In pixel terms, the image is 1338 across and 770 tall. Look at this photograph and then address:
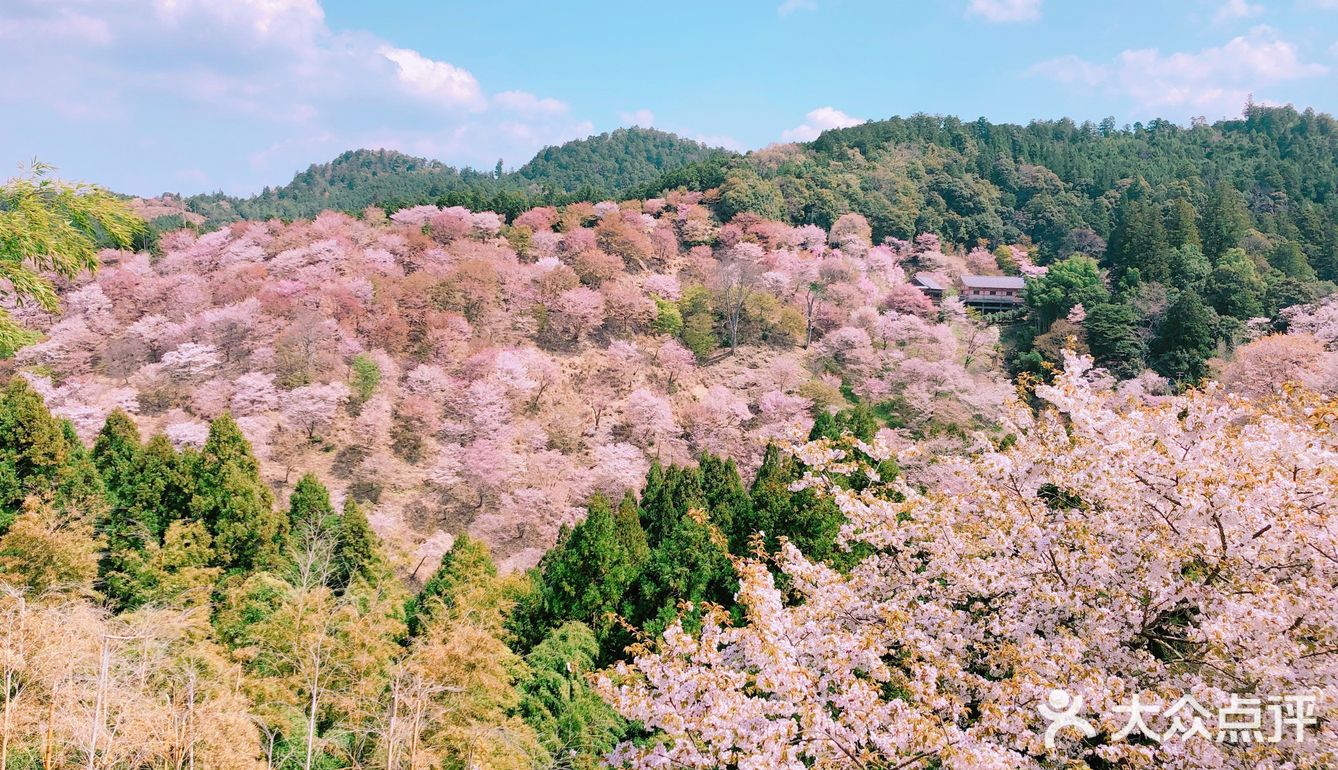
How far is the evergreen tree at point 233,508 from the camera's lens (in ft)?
52.0

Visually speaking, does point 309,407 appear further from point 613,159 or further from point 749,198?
point 613,159

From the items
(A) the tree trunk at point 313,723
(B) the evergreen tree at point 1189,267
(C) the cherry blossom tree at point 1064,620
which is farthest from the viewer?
(B) the evergreen tree at point 1189,267

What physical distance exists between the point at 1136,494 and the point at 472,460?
21.4m

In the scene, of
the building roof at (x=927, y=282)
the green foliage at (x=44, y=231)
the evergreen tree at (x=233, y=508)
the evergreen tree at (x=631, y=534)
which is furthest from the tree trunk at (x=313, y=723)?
the building roof at (x=927, y=282)

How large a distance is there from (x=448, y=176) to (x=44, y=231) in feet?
320

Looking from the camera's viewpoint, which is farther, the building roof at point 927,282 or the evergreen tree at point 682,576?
the building roof at point 927,282

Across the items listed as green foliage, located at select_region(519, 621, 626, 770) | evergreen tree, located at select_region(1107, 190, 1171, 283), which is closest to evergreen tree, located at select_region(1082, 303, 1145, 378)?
evergreen tree, located at select_region(1107, 190, 1171, 283)

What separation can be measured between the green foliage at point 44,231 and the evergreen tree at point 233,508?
10.7 meters

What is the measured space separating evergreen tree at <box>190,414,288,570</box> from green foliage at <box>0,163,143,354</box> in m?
10.7

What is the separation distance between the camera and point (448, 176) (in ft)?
312

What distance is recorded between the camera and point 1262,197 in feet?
171

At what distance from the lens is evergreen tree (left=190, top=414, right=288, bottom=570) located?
15.8m

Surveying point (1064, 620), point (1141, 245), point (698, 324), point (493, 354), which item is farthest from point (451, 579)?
point (1141, 245)

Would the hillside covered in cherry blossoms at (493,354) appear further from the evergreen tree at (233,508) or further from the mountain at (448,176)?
the mountain at (448,176)
